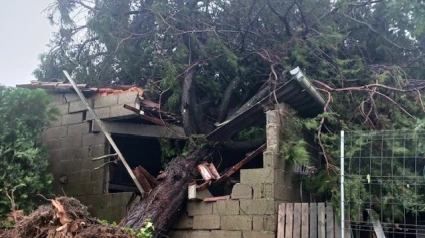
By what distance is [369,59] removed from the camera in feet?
31.2

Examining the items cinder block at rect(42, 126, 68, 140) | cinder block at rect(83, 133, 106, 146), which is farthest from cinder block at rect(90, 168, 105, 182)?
cinder block at rect(42, 126, 68, 140)

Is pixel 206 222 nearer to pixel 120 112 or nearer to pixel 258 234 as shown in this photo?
pixel 258 234

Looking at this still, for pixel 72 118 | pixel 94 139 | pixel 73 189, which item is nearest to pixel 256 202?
pixel 94 139

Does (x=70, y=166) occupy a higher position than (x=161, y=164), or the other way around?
(x=161, y=164)

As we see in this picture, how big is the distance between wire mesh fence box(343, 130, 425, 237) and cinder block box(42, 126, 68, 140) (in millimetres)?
5429

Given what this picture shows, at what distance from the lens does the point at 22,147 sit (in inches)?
304

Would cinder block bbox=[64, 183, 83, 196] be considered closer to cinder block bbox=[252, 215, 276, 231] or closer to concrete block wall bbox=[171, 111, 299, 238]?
concrete block wall bbox=[171, 111, 299, 238]

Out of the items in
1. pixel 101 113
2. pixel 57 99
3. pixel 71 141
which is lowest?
pixel 71 141

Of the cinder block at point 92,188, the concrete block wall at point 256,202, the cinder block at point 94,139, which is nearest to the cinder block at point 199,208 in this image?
the concrete block wall at point 256,202

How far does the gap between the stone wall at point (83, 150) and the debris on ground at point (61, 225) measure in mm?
2289

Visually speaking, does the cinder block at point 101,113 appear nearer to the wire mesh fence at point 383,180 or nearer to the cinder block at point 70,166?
the cinder block at point 70,166

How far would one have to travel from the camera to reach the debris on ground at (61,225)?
18.4ft

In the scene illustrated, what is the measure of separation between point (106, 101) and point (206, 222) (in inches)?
122

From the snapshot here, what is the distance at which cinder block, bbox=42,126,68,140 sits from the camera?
364 inches
